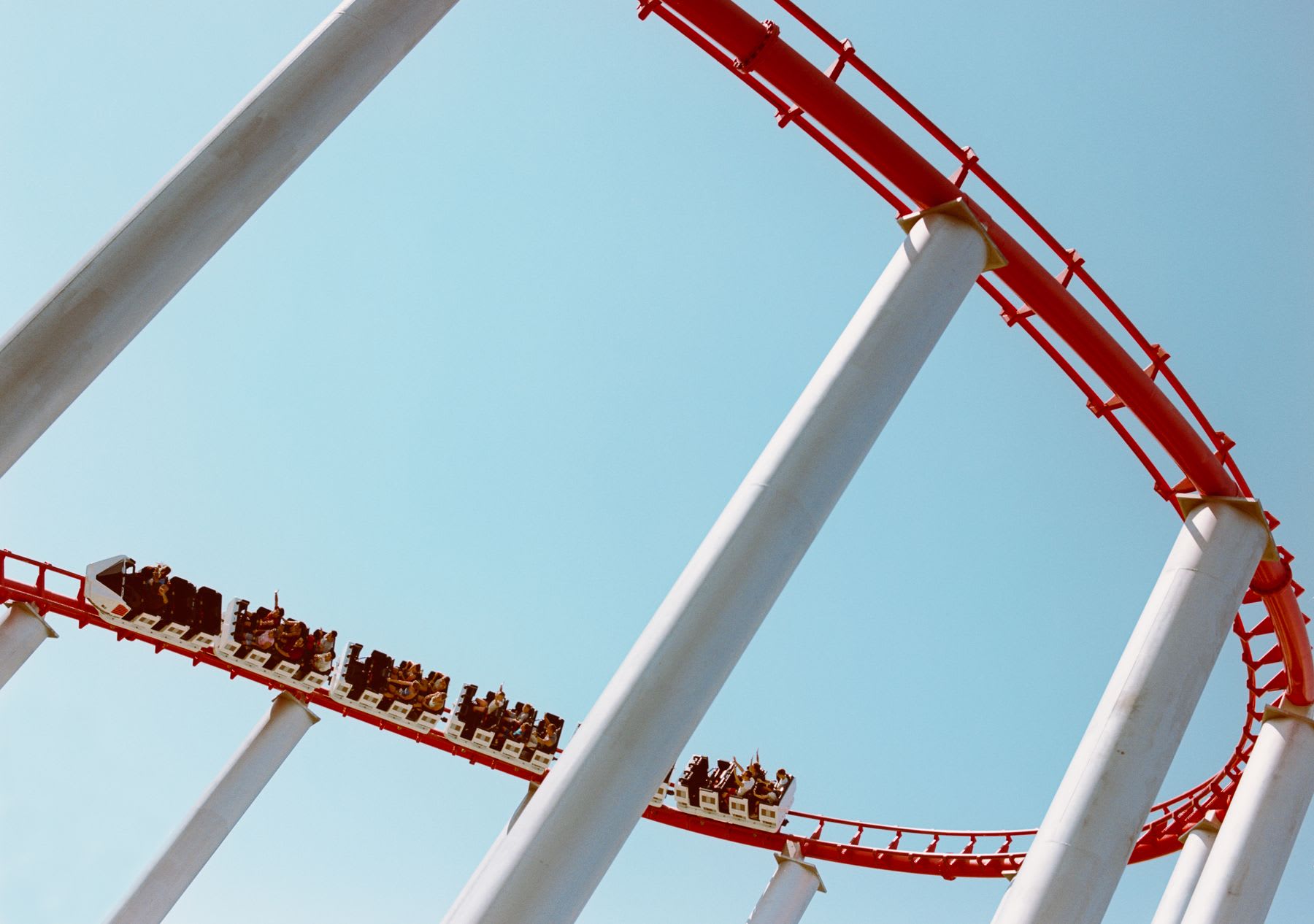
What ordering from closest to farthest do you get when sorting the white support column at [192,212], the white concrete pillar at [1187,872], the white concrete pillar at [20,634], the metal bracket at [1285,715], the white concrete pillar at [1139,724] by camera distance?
the white support column at [192,212] → the white concrete pillar at [1139,724] → the metal bracket at [1285,715] → the white concrete pillar at [1187,872] → the white concrete pillar at [20,634]

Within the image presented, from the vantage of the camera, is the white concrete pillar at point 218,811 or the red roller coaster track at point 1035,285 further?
the white concrete pillar at point 218,811

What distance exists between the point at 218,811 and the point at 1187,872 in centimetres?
1118

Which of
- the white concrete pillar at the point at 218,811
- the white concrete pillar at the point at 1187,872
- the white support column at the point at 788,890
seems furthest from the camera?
the white support column at the point at 788,890

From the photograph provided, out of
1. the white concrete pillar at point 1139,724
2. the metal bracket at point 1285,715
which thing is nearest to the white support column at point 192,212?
the white concrete pillar at point 1139,724

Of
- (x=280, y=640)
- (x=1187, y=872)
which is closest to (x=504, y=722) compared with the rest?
(x=280, y=640)

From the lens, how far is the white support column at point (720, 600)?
488 cm

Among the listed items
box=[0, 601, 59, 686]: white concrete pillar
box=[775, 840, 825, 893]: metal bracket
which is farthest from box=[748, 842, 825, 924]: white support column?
box=[0, 601, 59, 686]: white concrete pillar

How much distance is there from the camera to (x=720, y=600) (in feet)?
18.3

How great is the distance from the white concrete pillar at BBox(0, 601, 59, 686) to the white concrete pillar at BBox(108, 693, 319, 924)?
298 centimetres

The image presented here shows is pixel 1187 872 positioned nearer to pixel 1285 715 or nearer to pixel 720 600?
pixel 1285 715

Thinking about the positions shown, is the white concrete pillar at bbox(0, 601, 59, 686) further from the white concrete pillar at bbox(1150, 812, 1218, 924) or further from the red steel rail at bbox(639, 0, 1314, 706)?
the white concrete pillar at bbox(1150, 812, 1218, 924)

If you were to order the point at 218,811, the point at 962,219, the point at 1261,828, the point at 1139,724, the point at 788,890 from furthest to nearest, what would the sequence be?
the point at 788,890, the point at 218,811, the point at 1261,828, the point at 1139,724, the point at 962,219

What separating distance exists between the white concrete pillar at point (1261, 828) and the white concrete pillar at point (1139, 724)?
2526 mm

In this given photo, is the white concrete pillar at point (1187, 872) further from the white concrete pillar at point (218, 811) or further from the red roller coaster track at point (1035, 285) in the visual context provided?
the white concrete pillar at point (218, 811)
